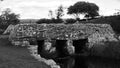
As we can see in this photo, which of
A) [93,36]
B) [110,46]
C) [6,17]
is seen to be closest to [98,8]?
[6,17]

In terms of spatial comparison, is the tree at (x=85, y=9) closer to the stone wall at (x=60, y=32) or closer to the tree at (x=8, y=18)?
the tree at (x=8, y=18)

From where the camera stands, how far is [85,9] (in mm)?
69438

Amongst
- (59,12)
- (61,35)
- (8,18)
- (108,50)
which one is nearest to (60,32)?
(61,35)

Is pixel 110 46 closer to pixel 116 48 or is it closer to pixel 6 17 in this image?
pixel 116 48

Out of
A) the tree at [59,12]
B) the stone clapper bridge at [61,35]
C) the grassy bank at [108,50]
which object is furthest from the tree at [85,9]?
the grassy bank at [108,50]

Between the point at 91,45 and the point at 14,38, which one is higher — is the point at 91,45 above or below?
below

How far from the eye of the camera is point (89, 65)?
76.1ft

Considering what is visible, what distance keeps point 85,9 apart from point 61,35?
42.8m

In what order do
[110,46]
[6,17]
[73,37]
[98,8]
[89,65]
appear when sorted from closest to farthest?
[89,65] < [110,46] < [73,37] < [98,8] < [6,17]

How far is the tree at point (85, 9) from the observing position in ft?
228

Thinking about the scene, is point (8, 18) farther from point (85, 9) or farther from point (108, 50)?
point (108, 50)

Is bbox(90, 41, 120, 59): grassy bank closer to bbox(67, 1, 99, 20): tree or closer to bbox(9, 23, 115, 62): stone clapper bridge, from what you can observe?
bbox(9, 23, 115, 62): stone clapper bridge

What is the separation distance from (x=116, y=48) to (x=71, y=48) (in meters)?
7.11

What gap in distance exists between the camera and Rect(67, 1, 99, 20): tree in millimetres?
69412
